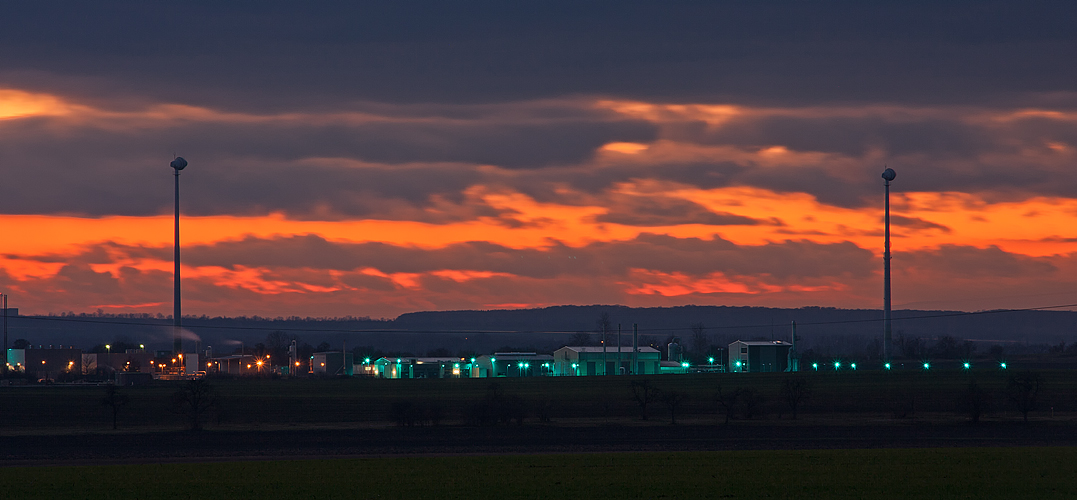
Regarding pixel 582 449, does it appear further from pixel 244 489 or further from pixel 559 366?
pixel 559 366

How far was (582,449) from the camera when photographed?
50594 millimetres

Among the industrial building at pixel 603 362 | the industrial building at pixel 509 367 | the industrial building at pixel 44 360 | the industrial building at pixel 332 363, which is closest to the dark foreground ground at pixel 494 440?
the industrial building at pixel 603 362

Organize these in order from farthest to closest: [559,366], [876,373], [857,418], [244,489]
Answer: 1. [559,366]
2. [876,373]
3. [857,418]
4. [244,489]

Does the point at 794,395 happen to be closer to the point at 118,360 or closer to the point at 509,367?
the point at 509,367

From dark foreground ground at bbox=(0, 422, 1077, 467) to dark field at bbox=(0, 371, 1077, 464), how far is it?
3.9 inches

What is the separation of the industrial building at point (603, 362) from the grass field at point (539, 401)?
36449mm

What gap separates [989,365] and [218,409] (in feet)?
307

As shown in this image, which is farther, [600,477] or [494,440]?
[494,440]

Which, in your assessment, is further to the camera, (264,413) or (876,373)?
(876,373)

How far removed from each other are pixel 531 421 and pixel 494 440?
502 inches

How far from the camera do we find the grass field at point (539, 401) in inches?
2835

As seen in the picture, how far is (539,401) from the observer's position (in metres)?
80.8

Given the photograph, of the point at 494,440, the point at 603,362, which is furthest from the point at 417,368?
the point at 494,440

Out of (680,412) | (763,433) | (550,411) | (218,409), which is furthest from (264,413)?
(763,433)
